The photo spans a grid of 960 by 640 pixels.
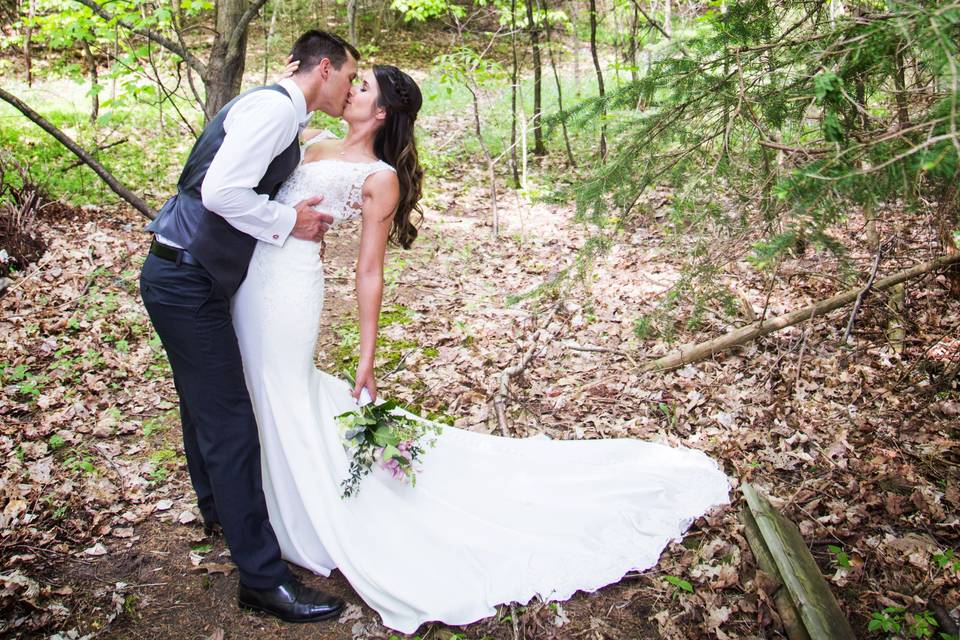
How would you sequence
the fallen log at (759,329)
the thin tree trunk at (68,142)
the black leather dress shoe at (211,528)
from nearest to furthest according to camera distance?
the black leather dress shoe at (211,528), the fallen log at (759,329), the thin tree trunk at (68,142)

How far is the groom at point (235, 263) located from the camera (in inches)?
113

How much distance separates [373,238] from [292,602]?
180 cm

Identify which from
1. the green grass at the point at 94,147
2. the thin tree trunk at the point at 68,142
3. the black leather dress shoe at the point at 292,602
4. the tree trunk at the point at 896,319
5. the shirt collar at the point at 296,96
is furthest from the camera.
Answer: the green grass at the point at 94,147

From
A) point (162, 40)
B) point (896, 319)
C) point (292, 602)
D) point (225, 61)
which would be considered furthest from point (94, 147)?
point (896, 319)

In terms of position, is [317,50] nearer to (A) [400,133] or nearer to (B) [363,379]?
(A) [400,133]

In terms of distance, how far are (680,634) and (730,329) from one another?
10.0 feet

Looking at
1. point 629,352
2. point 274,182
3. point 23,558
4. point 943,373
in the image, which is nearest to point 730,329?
point 629,352

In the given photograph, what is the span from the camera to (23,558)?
3.47 m

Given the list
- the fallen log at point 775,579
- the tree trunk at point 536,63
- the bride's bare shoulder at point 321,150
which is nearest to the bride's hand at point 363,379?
the bride's bare shoulder at point 321,150

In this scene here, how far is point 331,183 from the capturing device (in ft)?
10.9

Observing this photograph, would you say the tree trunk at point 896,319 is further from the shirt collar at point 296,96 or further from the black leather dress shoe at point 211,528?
the black leather dress shoe at point 211,528

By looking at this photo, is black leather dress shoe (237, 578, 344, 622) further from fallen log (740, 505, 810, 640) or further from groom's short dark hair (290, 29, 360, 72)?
groom's short dark hair (290, 29, 360, 72)

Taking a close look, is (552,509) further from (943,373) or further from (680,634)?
(943,373)

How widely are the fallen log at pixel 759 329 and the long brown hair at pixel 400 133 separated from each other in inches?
102
